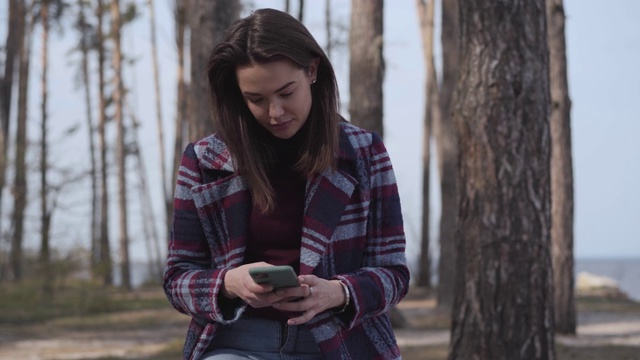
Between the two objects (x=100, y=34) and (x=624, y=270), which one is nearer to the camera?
(x=624, y=270)

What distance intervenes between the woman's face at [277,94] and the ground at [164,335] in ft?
28.9

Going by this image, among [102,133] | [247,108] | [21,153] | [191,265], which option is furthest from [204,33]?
[102,133]

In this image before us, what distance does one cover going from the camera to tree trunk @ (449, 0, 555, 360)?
7637 mm

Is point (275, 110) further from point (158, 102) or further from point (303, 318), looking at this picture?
point (158, 102)

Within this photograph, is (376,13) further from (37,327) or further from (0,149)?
(0,149)

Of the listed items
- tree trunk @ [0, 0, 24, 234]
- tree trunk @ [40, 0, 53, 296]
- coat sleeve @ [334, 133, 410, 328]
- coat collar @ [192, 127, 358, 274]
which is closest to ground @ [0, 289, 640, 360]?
tree trunk @ [40, 0, 53, 296]

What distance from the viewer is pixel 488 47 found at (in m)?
7.74

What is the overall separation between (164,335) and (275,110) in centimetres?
1290

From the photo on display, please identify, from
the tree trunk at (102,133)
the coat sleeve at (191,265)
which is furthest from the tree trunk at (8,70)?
the coat sleeve at (191,265)

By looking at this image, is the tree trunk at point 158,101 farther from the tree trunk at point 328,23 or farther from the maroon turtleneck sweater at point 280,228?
the maroon turtleneck sweater at point 280,228

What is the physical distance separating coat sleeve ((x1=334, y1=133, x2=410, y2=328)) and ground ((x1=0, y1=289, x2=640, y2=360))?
8.55 meters

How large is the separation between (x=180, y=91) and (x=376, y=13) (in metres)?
16.0

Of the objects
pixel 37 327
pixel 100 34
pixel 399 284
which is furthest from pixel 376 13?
pixel 100 34

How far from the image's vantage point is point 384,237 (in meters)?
3.11
